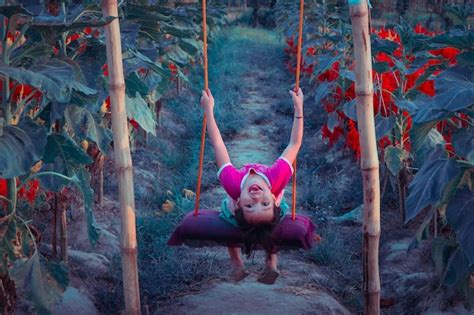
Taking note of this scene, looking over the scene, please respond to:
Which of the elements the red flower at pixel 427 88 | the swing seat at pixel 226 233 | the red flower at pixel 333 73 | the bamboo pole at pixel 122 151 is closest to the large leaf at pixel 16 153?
the bamboo pole at pixel 122 151

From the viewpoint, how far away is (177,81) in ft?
30.0

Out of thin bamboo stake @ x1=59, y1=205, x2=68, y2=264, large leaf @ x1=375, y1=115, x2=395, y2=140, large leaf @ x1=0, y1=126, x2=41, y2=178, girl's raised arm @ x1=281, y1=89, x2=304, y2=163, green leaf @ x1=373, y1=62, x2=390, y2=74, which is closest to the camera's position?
large leaf @ x1=0, y1=126, x2=41, y2=178

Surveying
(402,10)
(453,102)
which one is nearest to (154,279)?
(453,102)

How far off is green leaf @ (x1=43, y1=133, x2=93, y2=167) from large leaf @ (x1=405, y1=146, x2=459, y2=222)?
4.66 ft

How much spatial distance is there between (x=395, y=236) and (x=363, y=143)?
212cm

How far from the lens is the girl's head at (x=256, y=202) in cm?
313

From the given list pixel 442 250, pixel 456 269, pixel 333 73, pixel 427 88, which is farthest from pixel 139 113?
pixel 333 73

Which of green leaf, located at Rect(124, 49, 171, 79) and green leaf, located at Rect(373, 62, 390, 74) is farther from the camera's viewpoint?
green leaf, located at Rect(373, 62, 390, 74)

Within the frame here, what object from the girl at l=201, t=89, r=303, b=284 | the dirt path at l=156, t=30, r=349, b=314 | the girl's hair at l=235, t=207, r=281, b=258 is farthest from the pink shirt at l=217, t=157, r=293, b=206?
the dirt path at l=156, t=30, r=349, b=314

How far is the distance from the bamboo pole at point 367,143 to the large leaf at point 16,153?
1257mm

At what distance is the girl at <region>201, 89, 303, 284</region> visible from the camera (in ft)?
10.3

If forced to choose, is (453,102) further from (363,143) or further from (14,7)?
(14,7)

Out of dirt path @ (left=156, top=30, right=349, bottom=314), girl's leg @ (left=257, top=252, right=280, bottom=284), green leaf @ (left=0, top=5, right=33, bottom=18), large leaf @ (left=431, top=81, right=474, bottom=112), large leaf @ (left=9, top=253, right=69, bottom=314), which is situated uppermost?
green leaf @ (left=0, top=5, right=33, bottom=18)

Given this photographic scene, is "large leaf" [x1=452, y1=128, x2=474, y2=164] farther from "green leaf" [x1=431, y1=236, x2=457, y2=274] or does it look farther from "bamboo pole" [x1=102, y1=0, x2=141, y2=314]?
"bamboo pole" [x1=102, y1=0, x2=141, y2=314]
